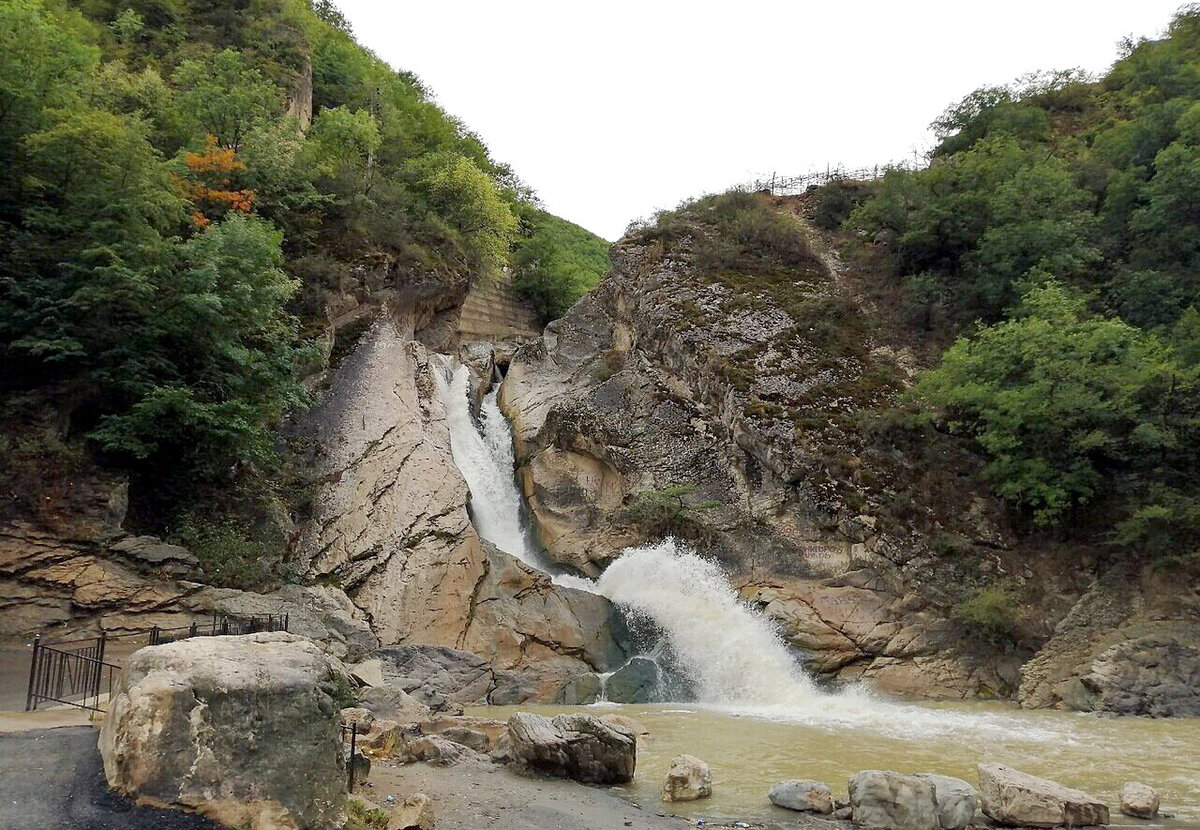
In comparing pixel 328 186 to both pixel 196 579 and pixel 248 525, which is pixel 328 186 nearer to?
pixel 248 525

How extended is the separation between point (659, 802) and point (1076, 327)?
1759 cm

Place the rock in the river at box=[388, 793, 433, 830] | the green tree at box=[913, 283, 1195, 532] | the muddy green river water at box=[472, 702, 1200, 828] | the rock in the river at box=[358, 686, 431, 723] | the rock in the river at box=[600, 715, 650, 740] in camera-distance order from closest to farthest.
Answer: the rock in the river at box=[388, 793, 433, 830]
the muddy green river water at box=[472, 702, 1200, 828]
the rock in the river at box=[358, 686, 431, 723]
the rock in the river at box=[600, 715, 650, 740]
the green tree at box=[913, 283, 1195, 532]

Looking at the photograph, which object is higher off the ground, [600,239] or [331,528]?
[600,239]

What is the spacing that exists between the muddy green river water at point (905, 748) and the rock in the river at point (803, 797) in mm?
195

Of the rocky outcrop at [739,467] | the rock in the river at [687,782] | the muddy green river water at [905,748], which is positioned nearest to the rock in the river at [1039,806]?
the muddy green river water at [905,748]

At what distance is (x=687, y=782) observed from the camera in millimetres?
9344

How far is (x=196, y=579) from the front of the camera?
15.0m

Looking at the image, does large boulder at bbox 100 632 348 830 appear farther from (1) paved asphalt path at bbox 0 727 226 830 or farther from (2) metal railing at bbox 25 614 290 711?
(2) metal railing at bbox 25 614 290 711

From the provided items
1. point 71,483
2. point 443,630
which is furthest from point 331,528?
point 71,483

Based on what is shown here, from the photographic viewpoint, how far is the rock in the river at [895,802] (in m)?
8.41

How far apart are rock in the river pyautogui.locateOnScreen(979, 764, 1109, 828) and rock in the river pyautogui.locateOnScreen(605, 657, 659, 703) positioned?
9882mm

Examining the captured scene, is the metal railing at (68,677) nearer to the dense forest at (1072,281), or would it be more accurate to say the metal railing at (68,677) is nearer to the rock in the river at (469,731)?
the rock in the river at (469,731)

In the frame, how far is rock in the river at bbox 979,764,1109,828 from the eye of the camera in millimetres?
8414

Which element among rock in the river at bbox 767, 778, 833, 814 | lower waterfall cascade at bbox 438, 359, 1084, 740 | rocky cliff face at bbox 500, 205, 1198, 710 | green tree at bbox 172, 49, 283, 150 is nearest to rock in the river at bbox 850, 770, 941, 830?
rock in the river at bbox 767, 778, 833, 814
